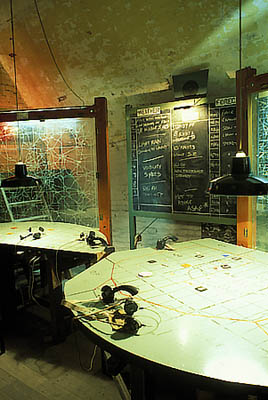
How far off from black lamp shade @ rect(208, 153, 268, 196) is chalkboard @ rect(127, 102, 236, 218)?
1819 millimetres

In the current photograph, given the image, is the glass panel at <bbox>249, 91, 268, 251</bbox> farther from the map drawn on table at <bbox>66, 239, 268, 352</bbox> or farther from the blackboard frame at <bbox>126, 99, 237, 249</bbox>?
the map drawn on table at <bbox>66, 239, 268, 352</bbox>

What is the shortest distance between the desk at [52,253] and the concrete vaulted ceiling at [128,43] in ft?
6.74

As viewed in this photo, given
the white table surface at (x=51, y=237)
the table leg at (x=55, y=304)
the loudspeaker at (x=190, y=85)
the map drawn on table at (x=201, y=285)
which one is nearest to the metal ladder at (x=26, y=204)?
the white table surface at (x=51, y=237)

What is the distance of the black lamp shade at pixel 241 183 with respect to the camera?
1801mm

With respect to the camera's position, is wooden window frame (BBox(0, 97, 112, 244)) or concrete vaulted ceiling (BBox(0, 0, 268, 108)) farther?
wooden window frame (BBox(0, 97, 112, 244))

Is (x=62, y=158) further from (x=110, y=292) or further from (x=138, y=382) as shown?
(x=138, y=382)

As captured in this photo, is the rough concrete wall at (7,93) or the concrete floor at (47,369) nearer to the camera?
the concrete floor at (47,369)

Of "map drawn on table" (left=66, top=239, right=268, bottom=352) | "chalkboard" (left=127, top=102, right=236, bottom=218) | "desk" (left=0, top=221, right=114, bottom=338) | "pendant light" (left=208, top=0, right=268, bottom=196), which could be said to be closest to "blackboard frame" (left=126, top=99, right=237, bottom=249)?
"chalkboard" (left=127, top=102, right=236, bottom=218)

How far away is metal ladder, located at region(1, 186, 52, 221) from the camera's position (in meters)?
4.71

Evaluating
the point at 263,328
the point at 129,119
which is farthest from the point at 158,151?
the point at 263,328

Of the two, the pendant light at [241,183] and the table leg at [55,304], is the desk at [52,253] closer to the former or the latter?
the table leg at [55,304]

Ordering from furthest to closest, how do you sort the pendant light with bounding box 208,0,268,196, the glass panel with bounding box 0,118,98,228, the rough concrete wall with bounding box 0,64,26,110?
the rough concrete wall with bounding box 0,64,26,110 → the glass panel with bounding box 0,118,98,228 → the pendant light with bounding box 208,0,268,196

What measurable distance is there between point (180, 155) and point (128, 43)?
1.47m

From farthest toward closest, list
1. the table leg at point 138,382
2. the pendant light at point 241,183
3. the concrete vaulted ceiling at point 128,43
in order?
the concrete vaulted ceiling at point 128,43 < the pendant light at point 241,183 < the table leg at point 138,382
